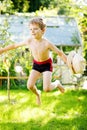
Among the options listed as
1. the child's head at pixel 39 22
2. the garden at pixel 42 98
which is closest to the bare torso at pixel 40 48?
the child's head at pixel 39 22

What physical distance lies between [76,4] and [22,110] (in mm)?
6367

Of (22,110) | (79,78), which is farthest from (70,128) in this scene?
(79,78)

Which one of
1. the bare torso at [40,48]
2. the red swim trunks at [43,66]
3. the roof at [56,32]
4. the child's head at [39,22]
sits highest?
the child's head at [39,22]

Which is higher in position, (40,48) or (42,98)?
(40,48)

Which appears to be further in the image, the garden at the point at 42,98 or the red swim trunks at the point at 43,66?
the garden at the point at 42,98

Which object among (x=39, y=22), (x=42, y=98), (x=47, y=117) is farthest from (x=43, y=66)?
(x=42, y=98)

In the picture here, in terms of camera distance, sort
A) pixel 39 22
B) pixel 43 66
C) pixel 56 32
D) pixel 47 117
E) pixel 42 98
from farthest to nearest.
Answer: pixel 56 32 → pixel 42 98 → pixel 47 117 → pixel 43 66 → pixel 39 22

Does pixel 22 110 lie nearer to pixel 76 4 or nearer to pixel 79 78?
pixel 76 4

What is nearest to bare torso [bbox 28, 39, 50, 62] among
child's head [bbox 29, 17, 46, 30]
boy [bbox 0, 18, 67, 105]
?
boy [bbox 0, 18, 67, 105]

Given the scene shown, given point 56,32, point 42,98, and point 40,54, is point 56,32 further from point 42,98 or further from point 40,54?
point 40,54

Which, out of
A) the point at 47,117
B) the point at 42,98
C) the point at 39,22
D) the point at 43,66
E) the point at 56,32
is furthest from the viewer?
the point at 56,32

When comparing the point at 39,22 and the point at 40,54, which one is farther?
the point at 40,54

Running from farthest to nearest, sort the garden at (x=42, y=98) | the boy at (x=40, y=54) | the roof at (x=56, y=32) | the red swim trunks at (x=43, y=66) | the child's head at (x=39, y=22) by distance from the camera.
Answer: the roof at (x=56, y=32) < the garden at (x=42, y=98) < the red swim trunks at (x=43, y=66) < the boy at (x=40, y=54) < the child's head at (x=39, y=22)

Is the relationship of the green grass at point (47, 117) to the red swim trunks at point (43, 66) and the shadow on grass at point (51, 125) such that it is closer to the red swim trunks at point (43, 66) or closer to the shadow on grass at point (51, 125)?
the shadow on grass at point (51, 125)
